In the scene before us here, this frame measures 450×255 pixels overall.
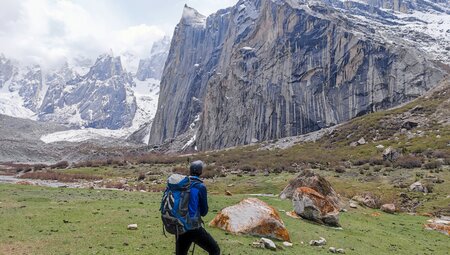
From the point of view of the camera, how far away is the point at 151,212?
27.7m

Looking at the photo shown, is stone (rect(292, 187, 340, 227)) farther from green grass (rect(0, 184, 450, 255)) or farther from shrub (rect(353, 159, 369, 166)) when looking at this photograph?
shrub (rect(353, 159, 369, 166))

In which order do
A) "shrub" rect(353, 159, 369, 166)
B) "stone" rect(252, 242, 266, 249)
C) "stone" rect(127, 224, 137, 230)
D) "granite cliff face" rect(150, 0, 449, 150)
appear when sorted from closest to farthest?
1. "stone" rect(252, 242, 266, 249)
2. "stone" rect(127, 224, 137, 230)
3. "shrub" rect(353, 159, 369, 166)
4. "granite cliff face" rect(150, 0, 449, 150)

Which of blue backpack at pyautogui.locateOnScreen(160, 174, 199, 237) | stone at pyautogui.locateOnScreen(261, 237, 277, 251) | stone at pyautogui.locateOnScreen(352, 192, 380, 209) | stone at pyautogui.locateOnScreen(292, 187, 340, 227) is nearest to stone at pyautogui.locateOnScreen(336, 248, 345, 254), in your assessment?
stone at pyautogui.locateOnScreen(261, 237, 277, 251)

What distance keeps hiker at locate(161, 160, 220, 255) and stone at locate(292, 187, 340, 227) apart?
18046 mm

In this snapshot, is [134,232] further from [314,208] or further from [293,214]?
[314,208]

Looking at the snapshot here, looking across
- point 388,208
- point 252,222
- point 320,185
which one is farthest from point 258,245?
point 388,208

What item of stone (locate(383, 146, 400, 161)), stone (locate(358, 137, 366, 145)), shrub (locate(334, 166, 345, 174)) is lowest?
shrub (locate(334, 166, 345, 174))

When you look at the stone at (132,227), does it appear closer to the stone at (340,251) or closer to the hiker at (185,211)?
the hiker at (185,211)

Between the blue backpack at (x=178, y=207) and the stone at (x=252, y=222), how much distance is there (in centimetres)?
1021

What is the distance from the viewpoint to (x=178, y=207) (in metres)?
13.3

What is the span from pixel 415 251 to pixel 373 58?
149 meters

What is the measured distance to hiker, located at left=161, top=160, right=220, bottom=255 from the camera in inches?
523

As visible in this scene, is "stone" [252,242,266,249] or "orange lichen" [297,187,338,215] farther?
"orange lichen" [297,187,338,215]

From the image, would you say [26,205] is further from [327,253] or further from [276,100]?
[276,100]
